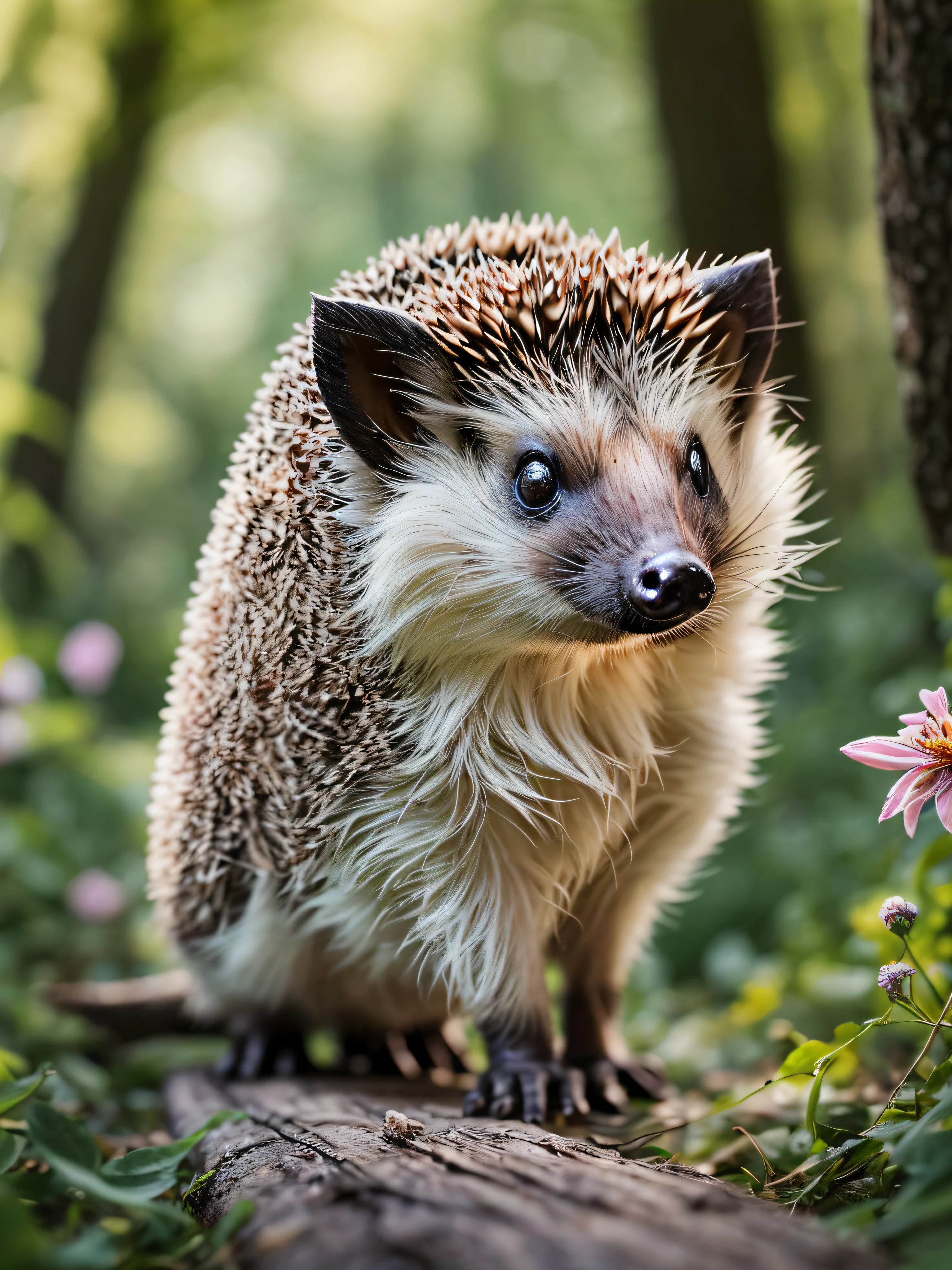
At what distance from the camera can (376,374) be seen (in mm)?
2139

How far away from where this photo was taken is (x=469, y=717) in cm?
225

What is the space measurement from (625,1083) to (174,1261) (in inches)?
55.2

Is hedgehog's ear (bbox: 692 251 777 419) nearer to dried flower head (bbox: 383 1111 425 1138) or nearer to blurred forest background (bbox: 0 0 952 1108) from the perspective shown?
blurred forest background (bbox: 0 0 952 1108)

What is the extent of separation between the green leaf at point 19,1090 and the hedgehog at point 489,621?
66cm

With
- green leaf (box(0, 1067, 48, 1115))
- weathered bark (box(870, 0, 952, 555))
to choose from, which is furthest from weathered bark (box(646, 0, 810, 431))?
green leaf (box(0, 1067, 48, 1115))

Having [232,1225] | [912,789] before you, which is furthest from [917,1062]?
[232,1225]

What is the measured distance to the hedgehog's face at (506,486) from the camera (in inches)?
82.0

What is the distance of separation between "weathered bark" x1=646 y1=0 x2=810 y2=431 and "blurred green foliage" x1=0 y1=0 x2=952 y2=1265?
14 cm

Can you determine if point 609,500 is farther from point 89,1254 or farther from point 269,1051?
point 269,1051

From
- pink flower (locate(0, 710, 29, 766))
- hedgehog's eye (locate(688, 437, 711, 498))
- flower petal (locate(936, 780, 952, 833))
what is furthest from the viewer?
pink flower (locate(0, 710, 29, 766))

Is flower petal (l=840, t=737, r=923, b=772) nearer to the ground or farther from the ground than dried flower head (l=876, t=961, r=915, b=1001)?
farther from the ground

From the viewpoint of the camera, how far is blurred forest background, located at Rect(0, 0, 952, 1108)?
4.14 metres

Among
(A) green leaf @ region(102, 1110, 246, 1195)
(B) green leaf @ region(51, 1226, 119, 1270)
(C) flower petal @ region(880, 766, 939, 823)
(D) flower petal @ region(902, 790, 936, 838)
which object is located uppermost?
(C) flower petal @ region(880, 766, 939, 823)

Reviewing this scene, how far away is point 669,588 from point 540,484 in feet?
1.21
